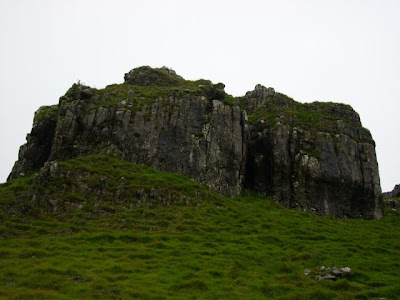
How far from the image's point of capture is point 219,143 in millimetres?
71188

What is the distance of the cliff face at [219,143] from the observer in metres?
68.6

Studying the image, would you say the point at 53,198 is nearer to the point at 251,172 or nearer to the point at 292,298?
the point at 292,298

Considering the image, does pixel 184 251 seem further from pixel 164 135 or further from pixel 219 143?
pixel 219 143

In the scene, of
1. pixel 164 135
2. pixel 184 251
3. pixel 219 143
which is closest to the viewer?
pixel 184 251

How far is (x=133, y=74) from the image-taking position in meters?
91.3

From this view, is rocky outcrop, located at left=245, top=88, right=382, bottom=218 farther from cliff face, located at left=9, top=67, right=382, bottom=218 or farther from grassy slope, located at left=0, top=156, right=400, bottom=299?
grassy slope, located at left=0, top=156, right=400, bottom=299

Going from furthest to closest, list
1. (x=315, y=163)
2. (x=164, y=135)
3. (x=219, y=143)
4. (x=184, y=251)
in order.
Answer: (x=315, y=163) < (x=219, y=143) < (x=164, y=135) < (x=184, y=251)

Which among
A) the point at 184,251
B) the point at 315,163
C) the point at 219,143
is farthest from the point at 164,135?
the point at 184,251

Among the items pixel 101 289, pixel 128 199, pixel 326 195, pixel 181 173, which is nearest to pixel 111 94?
pixel 181 173

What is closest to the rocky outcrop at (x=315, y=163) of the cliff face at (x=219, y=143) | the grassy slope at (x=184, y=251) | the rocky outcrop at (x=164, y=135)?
the cliff face at (x=219, y=143)

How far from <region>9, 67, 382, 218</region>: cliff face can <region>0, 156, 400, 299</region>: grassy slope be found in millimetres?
7283

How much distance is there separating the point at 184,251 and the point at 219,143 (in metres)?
33.8

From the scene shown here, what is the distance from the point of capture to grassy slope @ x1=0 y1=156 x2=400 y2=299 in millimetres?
30219

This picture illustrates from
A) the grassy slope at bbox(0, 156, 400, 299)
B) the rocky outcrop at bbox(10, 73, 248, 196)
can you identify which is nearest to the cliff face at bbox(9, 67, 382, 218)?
the rocky outcrop at bbox(10, 73, 248, 196)
